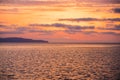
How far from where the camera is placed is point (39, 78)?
33.6 meters

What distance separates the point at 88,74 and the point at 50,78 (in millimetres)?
5464

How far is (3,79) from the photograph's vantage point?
33.2 meters

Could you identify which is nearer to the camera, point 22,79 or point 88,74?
point 22,79

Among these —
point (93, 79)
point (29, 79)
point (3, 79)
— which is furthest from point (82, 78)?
point (3, 79)

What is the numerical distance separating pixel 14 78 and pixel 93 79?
26.6 feet

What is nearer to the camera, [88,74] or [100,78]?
[100,78]

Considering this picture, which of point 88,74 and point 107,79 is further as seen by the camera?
point 88,74

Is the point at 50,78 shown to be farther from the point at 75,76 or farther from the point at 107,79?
the point at 107,79

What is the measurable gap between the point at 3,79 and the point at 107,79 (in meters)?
10.4

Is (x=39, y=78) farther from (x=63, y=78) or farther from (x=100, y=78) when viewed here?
(x=100, y=78)

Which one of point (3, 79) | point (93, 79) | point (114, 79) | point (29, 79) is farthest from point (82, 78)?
point (3, 79)

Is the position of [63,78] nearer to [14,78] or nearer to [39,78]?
[39,78]

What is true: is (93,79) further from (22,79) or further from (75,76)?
(22,79)

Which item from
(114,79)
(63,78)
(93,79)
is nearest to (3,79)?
(63,78)
